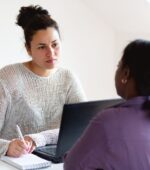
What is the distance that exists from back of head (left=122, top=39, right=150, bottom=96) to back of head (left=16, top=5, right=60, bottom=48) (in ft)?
2.93

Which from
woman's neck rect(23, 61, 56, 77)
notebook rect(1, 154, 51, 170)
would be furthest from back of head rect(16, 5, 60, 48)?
notebook rect(1, 154, 51, 170)

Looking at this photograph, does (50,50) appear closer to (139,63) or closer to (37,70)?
(37,70)

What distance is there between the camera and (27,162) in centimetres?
153

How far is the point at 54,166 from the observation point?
154 centimetres

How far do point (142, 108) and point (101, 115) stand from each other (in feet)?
0.41

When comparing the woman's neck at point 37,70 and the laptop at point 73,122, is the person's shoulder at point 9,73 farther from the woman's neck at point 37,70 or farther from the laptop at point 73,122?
the laptop at point 73,122

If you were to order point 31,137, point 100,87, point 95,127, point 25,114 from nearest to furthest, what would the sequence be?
point 95,127
point 31,137
point 25,114
point 100,87

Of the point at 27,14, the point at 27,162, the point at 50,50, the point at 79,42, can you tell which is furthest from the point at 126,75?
the point at 79,42

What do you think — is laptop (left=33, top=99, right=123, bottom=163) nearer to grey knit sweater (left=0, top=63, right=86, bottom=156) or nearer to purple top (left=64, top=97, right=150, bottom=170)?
grey knit sweater (left=0, top=63, right=86, bottom=156)

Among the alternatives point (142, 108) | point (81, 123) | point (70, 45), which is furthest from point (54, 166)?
point (70, 45)

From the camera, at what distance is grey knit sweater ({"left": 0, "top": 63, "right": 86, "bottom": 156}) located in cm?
187

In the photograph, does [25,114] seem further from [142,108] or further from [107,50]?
[107,50]

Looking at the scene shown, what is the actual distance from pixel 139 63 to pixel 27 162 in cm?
71

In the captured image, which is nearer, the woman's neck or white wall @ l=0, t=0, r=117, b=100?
the woman's neck
